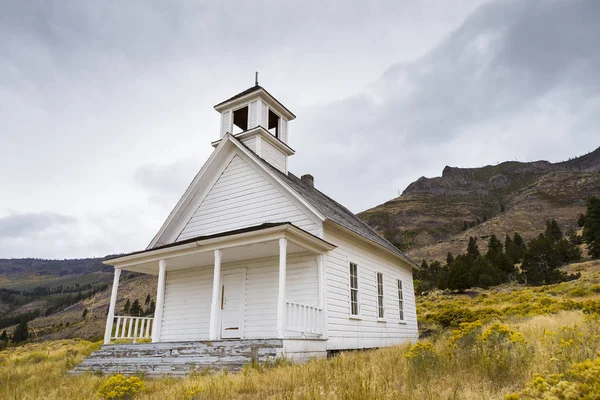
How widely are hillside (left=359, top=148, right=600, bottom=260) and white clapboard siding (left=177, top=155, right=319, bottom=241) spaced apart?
73645 mm

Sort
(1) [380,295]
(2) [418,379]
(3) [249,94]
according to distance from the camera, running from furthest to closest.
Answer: (3) [249,94] < (1) [380,295] < (2) [418,379]

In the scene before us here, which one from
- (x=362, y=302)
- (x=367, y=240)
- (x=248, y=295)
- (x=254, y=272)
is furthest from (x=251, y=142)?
(x=362, y=302)

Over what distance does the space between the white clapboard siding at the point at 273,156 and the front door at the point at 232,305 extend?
4.84 metres

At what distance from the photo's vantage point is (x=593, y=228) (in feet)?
144

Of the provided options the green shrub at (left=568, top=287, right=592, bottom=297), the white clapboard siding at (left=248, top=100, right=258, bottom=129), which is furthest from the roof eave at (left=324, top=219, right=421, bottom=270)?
the green shrub at (left=568, top=287, right=592, bottom=297)

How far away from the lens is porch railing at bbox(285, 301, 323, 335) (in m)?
10.1

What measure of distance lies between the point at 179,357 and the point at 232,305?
374cm

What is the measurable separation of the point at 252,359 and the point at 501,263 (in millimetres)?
42125

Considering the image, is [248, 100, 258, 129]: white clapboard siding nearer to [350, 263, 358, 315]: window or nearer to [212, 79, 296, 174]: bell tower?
[212, 79, 296, 174]: bell tower

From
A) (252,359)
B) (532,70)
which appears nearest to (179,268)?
(252,359)

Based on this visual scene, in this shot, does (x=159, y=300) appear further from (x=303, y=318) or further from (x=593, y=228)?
(x=593, y=228)

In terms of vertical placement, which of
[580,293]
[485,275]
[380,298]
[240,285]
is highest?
[485,275]

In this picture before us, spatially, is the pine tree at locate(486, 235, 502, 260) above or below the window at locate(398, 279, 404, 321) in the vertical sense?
above

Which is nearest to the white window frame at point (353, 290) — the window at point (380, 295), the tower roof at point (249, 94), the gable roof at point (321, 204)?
the gable roof at point (321, 204)
